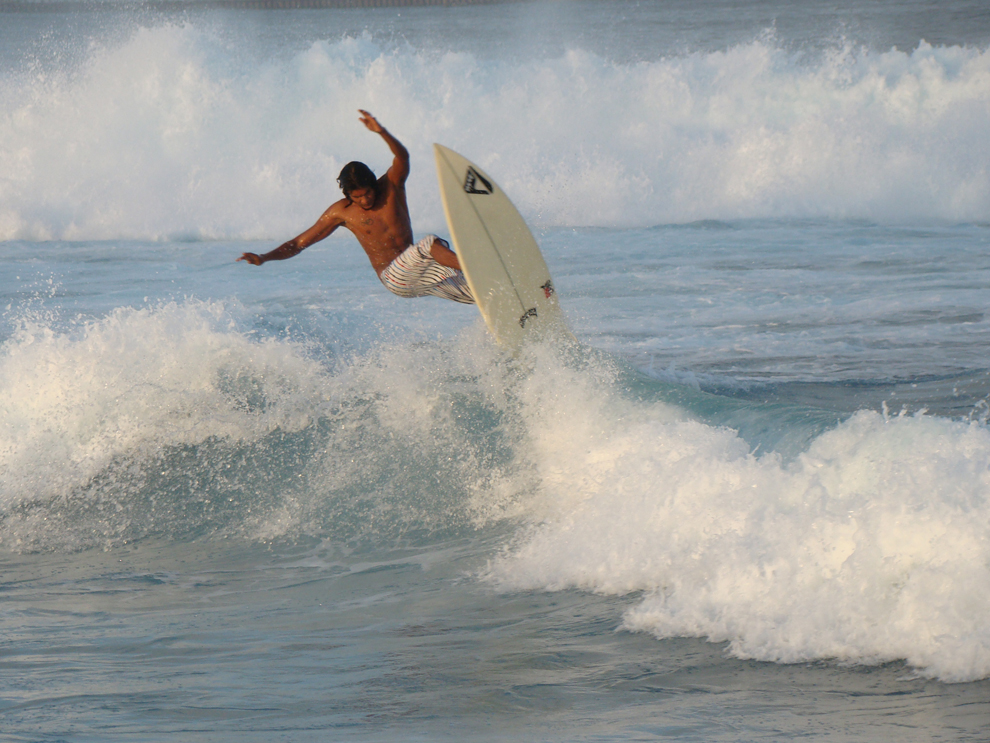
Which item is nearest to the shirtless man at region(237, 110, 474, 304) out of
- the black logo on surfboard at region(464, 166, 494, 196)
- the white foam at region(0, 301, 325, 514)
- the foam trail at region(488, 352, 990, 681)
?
the black logo on surfboard at region(464, 166, 494, 196)

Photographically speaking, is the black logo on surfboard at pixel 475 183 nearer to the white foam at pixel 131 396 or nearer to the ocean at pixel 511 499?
the ocean at pixel 511 499

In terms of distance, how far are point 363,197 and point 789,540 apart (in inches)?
121

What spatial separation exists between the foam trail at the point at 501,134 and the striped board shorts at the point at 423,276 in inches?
448

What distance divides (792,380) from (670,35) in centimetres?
3692

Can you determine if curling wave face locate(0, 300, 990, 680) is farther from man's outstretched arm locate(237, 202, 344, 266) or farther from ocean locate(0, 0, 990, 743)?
man's outstretched arm locate(237, 202, 344, 266)

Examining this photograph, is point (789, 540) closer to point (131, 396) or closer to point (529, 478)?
point (529, 478)

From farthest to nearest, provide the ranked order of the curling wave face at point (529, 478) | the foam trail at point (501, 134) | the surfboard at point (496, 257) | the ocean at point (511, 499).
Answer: the foam trail at point (501, 134), the surfboard at point (496, 257), the curling wave face at point (529, 478), the ocean at point (511, 499)

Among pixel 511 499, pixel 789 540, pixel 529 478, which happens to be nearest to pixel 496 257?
pixel 529 478

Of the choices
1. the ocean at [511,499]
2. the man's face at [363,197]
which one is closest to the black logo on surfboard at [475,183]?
Answer: the man's face at [363,197]

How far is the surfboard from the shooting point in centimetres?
623

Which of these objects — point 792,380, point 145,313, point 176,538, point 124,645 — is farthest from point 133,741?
point 792,380

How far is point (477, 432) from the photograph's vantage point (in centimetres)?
625

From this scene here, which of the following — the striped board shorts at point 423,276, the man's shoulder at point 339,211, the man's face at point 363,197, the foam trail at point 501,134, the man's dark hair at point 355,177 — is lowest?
the striped board shorts at point 423,276

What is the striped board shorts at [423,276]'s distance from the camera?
6109 millimetres
